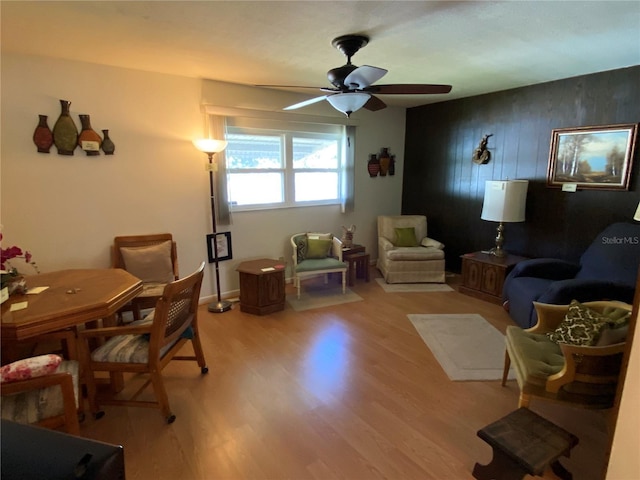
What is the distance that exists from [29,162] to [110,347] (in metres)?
1.90

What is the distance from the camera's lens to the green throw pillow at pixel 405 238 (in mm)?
4809

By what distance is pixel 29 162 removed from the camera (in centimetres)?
282

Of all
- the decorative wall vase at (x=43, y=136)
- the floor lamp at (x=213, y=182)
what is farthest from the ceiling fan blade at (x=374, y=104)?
the decorative wall vase at (x=43, y=136)

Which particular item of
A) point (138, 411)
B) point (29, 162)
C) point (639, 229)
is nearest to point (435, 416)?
point (138, 411)

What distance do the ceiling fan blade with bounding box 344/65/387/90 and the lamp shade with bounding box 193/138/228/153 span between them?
1.59 meters

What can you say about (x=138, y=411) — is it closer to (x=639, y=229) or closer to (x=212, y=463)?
(x=212, y=463)

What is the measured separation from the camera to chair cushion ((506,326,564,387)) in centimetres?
183

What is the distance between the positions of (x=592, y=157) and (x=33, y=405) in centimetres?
467

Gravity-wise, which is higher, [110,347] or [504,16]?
[504,16]

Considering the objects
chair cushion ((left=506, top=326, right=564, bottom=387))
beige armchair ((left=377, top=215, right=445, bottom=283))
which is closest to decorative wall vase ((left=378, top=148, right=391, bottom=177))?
beige armchair ((left=377, top=215, right=445, bottom=283))

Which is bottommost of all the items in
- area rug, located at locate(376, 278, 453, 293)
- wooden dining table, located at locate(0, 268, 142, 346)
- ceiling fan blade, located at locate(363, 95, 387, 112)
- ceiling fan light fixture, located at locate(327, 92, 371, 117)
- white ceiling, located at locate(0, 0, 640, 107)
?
area rug, located at locate(376, 278, 453, 293)

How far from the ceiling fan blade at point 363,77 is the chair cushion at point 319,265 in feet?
7.16

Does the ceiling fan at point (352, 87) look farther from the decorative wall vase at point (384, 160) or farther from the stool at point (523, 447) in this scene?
the decorative wall vase at point (384, 160)

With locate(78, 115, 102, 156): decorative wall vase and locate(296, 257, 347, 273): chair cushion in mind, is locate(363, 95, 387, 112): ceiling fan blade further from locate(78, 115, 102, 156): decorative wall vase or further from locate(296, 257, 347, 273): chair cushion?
locate(78, 115, 102, 156): decorative wall vase
